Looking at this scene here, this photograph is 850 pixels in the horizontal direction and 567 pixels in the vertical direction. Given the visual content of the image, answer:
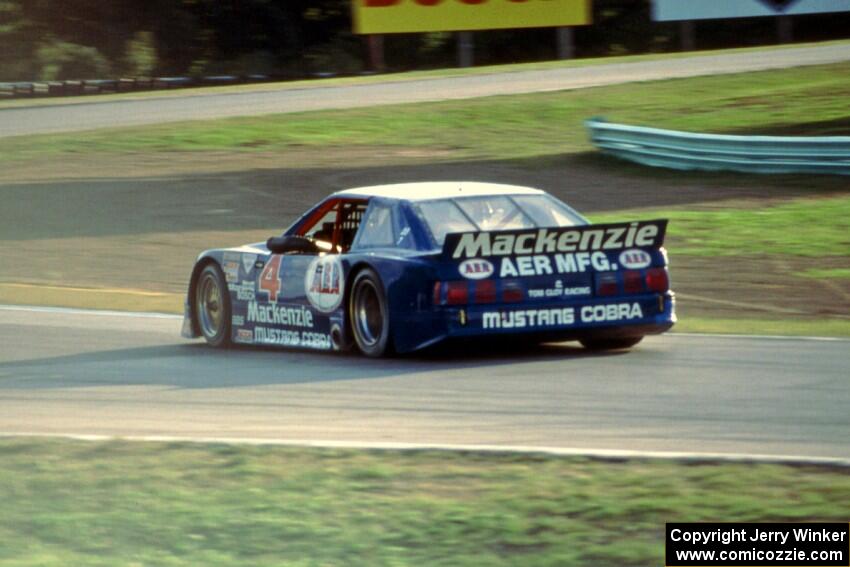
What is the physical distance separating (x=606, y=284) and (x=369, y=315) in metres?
1.67

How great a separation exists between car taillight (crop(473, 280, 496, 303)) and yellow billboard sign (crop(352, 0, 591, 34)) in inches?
1482

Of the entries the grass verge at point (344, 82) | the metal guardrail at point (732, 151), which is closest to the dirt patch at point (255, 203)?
the metal guardrail at point (732, 151)

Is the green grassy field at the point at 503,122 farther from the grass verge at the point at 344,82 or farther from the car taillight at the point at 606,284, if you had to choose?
the car taillight at the point at 606,284

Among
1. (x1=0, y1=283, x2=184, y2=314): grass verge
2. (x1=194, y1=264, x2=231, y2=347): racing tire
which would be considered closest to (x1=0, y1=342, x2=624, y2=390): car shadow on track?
(x1=194, y1=264, x2=231, y2=347): racing tire

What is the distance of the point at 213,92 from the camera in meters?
43.2

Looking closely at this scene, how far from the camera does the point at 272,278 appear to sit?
1243 cm

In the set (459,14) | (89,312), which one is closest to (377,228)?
(89,312)

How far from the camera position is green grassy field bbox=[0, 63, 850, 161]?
3016 cm

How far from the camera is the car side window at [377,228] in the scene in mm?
11625

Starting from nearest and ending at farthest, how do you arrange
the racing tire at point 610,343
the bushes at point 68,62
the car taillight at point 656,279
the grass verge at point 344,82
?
the car taillight at point 656,279 → the racing tire at point 610,343 → the grass verge at point 344,82 → the bushes at point 68,62

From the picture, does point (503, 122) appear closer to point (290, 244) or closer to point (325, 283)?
point (290, 244)

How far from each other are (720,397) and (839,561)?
12.9ft

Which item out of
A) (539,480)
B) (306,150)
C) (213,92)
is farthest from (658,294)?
(213,92)

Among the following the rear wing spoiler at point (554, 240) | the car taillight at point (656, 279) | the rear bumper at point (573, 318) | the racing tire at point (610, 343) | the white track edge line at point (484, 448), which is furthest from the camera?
the racing tire at point (610, 343)
